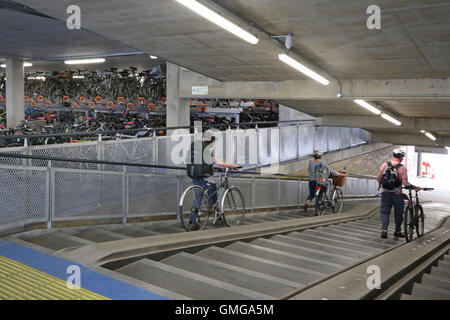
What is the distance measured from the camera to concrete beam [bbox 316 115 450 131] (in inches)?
553

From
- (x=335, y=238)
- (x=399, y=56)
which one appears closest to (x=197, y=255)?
(x=335, y=238)

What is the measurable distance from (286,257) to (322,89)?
20.5 feet

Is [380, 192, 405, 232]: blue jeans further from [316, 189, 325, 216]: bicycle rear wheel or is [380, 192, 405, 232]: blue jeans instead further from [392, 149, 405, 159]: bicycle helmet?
[316, 189, 325, 216]: bicycle rear wheel

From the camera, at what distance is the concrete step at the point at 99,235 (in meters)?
5.14

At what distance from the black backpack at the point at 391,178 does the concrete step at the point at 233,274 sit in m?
3.76

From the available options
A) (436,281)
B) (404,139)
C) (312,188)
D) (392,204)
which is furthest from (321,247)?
(404,139)

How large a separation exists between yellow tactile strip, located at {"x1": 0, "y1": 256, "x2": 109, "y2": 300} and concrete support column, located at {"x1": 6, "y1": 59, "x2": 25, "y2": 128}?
16059mm

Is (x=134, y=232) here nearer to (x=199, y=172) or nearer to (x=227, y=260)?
(x=199, y=172)

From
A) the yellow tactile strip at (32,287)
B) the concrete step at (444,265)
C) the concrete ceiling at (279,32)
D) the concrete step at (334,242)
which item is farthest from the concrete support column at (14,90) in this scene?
the concrete step at (444,265)

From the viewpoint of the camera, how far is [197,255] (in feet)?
15.0

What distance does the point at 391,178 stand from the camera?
6.81 meters

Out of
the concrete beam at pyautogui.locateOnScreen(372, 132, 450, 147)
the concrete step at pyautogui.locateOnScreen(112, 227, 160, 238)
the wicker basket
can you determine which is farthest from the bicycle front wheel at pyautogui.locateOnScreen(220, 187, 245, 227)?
the concrete beam at pyautogui.locateOnScreen(372, 132, 450, 147)
